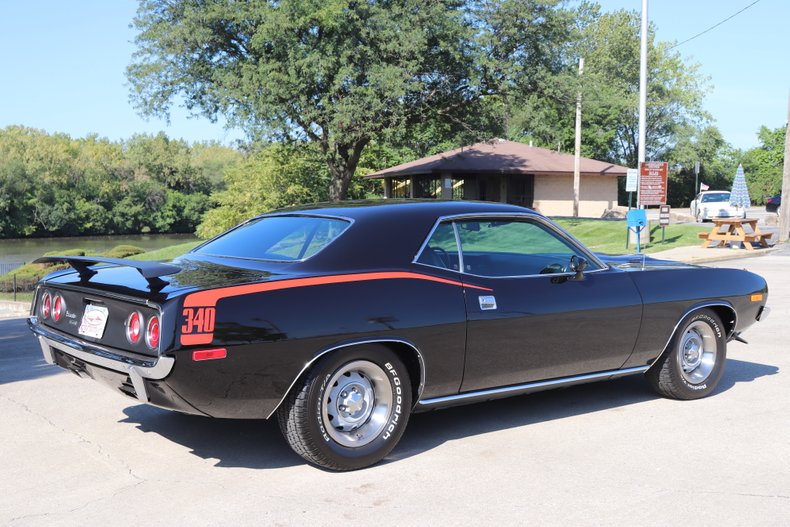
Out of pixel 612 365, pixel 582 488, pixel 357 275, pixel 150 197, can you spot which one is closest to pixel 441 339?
pixel 357 275

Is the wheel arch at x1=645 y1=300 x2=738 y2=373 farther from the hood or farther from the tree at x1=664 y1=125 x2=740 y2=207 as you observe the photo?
the tree at x1=664 y1=125 x2=740 y2=207

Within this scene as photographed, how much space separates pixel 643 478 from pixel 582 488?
1.37 ft

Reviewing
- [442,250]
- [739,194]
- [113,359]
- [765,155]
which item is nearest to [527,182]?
[739,194]

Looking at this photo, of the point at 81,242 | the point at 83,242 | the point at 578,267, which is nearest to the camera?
the point at 578,267

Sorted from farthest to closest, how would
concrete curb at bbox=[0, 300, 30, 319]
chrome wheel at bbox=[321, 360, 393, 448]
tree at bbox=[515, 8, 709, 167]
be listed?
tree at bbox=[515, 8, 709, 167], concrete curb at bbox=[0, 300, 30, 319], chrome wheel at bbox=[321, 360, 393, 448]

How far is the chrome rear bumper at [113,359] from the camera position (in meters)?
3.92

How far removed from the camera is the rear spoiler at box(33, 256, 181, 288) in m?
4.27

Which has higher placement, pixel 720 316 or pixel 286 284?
pixel 286 284

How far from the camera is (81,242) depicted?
87.2m

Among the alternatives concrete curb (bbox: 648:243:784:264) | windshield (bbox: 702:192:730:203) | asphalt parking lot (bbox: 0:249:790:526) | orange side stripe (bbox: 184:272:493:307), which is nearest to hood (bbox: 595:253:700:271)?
asphalt parking lot (bbox: 0:249:790:526)

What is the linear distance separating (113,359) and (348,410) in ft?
4.28

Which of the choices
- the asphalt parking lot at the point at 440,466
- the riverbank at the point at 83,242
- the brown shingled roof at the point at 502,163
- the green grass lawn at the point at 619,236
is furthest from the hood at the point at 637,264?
the riverbank at the point at 83,242

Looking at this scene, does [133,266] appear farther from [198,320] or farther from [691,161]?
[691,161]

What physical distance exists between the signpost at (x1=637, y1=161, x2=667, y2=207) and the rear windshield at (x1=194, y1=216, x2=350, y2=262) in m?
20.3
